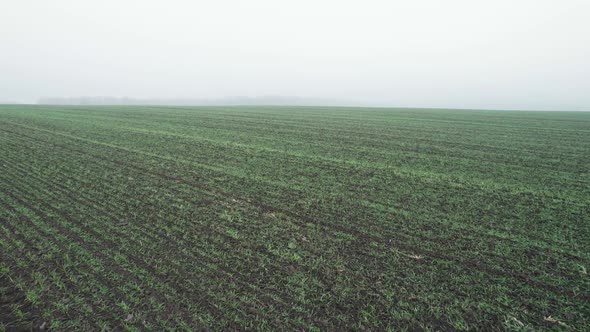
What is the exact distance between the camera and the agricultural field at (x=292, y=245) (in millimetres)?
2848

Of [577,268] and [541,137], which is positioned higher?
[541,137]

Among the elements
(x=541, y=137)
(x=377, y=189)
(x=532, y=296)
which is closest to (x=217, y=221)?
(x=377, y=189)

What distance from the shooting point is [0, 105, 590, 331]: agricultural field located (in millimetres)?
2848

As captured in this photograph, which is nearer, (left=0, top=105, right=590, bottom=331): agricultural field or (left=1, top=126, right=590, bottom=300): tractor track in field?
(left=0, top=105, right=590, bottom=331): agricultural field

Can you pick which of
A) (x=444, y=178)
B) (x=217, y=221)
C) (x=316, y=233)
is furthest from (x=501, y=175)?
(x=217, y=221)

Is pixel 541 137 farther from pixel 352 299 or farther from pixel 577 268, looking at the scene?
pixel 352 299

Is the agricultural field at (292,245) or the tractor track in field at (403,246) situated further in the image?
the tractor track in field at (403,246)

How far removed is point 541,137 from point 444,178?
996 cm

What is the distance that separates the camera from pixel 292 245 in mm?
3990

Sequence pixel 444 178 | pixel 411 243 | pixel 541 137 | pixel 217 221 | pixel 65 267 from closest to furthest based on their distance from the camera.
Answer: pixel 65 267 < pixel 411 243 < pixel 217 221 < pixel 444 178 < pixel 541 137

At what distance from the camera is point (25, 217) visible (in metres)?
4.56

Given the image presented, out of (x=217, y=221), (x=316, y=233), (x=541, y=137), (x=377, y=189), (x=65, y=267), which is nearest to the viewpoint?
(x=65, y=267)

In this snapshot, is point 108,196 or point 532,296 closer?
point 532,296

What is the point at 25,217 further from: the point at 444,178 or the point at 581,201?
the point at 581,201
